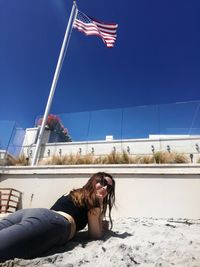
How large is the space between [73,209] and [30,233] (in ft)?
2.18

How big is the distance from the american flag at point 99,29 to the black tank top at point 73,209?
A: 775cm

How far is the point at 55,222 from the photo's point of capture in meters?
2.15

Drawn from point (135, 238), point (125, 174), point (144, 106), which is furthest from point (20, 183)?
point (144, 106)

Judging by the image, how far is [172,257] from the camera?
213 centimetres

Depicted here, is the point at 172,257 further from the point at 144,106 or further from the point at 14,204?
the point at 144,106

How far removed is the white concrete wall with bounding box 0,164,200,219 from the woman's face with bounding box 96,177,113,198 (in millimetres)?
2253

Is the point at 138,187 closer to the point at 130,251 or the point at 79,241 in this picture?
the point at 79,241

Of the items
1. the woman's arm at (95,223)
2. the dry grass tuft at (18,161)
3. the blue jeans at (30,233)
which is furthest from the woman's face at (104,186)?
the dry grass tuft at (18,161)

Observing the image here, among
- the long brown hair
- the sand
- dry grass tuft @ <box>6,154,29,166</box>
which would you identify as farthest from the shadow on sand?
dry grass tuft @ <box>6,154,29,166</box>

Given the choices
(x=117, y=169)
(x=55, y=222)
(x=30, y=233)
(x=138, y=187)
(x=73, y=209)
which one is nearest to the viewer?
(x=30, y=233)

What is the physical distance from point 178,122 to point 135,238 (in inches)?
271

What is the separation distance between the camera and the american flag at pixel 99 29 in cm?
939

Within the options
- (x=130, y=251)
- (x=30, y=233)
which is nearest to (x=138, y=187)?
(x=130, y=251)

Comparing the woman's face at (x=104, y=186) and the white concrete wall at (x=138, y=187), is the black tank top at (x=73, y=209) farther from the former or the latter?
the white concrete wall at (x=138, y=187)
